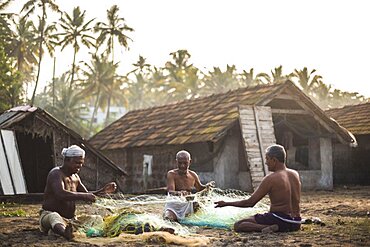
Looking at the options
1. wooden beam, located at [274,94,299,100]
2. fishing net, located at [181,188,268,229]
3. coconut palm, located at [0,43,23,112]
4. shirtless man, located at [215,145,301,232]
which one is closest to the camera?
shirtless man, located at [215,145,301,232]

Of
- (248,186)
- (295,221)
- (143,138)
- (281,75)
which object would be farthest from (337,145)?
(281,75)

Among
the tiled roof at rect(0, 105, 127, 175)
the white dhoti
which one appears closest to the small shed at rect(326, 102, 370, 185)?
the tiled roof at rect(0, 105, 127, 175)

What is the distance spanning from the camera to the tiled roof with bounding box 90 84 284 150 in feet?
55.3

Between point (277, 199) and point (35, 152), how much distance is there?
11.0 meters

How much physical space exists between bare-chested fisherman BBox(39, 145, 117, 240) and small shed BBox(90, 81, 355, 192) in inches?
353

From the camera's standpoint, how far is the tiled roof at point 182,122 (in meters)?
16.9

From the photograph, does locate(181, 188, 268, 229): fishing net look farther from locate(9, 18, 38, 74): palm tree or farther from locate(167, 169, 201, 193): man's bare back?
locate(9, 18, 38, 74): palm tree

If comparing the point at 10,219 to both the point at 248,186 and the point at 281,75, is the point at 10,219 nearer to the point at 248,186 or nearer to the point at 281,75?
the point at 248,186

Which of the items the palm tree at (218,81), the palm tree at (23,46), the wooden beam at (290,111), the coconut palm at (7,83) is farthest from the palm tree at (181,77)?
the wooden beam at (290,111)

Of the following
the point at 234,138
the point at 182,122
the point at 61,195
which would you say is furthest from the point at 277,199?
the point at 182,122

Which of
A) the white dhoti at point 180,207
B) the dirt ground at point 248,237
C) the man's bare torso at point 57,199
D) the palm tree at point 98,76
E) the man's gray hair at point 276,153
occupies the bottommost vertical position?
the dirt ground at point 248,237

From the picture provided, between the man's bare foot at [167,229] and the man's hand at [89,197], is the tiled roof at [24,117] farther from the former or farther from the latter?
the man's bare foot at [167,229]

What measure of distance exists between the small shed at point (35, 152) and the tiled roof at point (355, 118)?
34.7 ft

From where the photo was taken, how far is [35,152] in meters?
15.9
